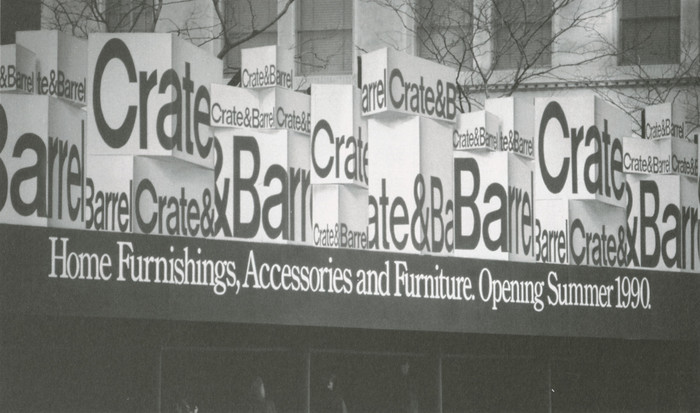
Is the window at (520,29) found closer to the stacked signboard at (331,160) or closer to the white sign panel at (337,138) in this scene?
the stacked signboard at (331,160)

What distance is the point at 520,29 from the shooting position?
20.4 metres

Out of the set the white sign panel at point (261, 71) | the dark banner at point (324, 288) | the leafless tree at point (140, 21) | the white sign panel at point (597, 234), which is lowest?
the dark banner at point (324, 288)

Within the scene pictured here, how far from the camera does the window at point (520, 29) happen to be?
1898 centimetres

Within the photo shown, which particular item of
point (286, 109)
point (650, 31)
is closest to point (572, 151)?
point (286, 109)

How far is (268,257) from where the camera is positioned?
7273 mm

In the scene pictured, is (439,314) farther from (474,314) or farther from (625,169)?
(625,169)

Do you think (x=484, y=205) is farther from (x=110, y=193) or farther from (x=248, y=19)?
→ (x=248, y=19)

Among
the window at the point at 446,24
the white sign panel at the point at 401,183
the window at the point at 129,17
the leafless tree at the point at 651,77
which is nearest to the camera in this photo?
the white sign panel at the point at 401,183

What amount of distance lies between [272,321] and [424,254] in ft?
4.53

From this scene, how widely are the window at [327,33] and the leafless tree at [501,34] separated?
1.08 m

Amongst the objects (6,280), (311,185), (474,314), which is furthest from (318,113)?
(6,280)

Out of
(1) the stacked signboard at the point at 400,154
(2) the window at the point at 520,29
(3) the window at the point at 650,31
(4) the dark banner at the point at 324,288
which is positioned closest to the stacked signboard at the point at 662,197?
(4) the dark banner at the point at 324,288

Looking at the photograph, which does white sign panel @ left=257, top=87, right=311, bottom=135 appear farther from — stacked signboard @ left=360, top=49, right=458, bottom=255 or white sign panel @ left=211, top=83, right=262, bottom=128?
stacked signboard @ left=360, top=49, right=458, bottom=255

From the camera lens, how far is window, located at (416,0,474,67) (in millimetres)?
19758
